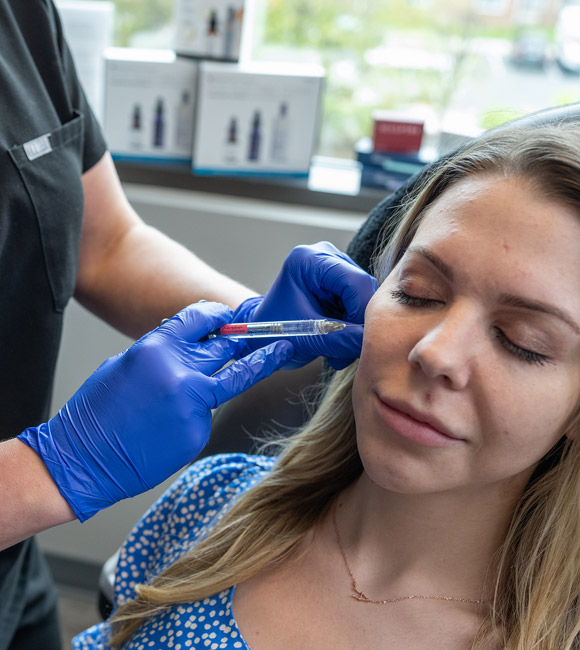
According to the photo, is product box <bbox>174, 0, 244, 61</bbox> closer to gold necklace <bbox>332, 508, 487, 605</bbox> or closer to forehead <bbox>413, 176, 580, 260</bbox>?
forehead <bbox>413, 176, 580, 260</bbox>

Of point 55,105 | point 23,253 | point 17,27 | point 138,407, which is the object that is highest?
point 17,27

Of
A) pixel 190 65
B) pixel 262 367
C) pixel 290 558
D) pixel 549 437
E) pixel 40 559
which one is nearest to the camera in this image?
pixel 549 437

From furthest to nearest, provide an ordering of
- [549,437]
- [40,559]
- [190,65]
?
[190,65]
[40,559]
[549,437]

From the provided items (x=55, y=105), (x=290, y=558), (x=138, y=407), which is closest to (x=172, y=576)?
(x=290, y=558)

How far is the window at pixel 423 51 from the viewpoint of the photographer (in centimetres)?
250

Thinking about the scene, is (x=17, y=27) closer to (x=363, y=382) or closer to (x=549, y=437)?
(x=363, y=382)

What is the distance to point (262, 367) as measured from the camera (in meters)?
1.11

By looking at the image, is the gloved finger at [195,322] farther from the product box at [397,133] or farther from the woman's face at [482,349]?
the product box at [397,133]

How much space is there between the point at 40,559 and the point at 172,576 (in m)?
0.43

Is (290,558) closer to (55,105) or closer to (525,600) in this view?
(525,600)

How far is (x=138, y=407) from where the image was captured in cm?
104

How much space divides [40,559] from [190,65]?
1.46 m

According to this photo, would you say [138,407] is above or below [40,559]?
above

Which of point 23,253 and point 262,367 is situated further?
point 23,253
